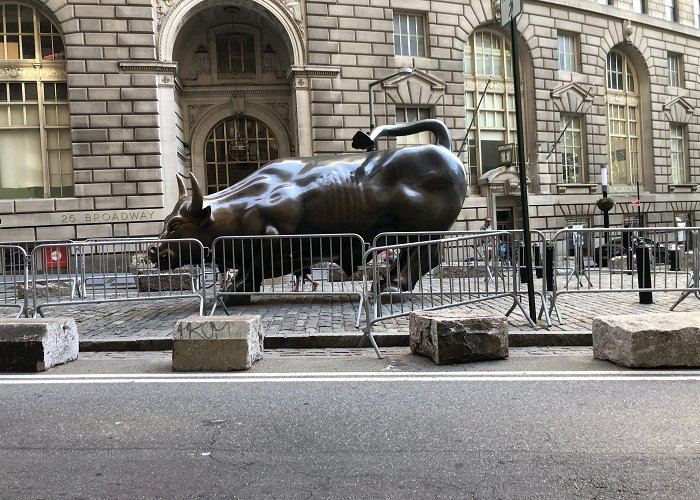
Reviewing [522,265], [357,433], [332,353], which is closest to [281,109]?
[522,265]

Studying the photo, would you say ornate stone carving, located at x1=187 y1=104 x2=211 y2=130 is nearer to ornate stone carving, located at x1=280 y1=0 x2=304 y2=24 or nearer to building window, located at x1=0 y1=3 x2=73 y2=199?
building window, located at x1=0 y1=3 x2=73 y2=199

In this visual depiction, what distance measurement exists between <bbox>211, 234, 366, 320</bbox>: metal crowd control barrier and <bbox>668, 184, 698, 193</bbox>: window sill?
26331 mm

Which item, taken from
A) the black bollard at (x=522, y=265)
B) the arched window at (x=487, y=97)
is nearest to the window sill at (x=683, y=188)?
the arched window at (x=487, y=97)

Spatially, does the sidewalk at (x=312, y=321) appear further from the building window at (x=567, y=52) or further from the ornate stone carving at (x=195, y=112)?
the building window at (x=567, y=52)

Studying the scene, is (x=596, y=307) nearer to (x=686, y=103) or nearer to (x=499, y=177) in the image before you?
(x=499, y=177)

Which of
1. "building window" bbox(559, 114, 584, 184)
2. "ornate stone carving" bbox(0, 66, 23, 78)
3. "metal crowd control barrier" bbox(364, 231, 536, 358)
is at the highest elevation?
"ornate stone carving" bbox(0, 66, 23, 78)

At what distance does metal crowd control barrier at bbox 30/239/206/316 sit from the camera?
794 centimetres

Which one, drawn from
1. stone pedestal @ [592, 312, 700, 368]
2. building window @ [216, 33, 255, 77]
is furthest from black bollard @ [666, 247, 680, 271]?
building window @ [216, 33, 255, 77]

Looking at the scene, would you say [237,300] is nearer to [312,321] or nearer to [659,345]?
[312,321]

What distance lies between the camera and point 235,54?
2277cm

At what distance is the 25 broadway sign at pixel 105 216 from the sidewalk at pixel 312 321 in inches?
402

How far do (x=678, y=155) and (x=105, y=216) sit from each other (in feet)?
93.6

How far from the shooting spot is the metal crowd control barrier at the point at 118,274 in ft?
26.1

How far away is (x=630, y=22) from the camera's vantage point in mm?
27797
